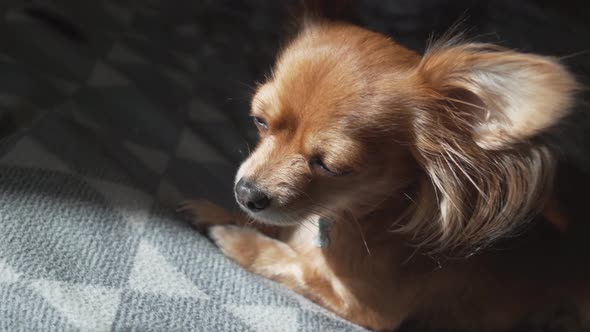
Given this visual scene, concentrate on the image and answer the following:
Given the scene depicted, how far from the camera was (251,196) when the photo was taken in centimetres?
123

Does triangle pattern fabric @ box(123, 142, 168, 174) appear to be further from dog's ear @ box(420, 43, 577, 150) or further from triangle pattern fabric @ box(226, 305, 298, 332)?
dog's ear @ box(420, 43, 577, 150)

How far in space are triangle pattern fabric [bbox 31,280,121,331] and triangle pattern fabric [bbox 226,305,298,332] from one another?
0.86 feet

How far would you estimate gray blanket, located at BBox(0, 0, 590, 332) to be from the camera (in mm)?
1229

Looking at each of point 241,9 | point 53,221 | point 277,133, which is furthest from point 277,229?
point 241,9

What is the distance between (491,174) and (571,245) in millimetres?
518

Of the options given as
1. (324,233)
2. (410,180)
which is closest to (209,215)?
(324,233)

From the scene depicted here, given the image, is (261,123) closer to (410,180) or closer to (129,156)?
(410,180)

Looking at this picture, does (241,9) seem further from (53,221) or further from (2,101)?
(53,221)

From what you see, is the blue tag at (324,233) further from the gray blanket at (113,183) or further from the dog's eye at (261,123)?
the dog's eye at (261,123)

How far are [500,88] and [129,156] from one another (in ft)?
3.38

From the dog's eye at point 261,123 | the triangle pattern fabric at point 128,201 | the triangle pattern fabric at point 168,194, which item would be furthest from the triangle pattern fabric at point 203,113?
the dog's eye at point 261,123

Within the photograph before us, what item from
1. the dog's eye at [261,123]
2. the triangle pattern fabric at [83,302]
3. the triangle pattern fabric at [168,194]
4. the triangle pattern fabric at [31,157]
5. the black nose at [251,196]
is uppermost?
the dog's eye at [261,123]

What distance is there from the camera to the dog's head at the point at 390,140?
1128 millimetres

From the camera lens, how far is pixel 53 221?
1318 millimetres
